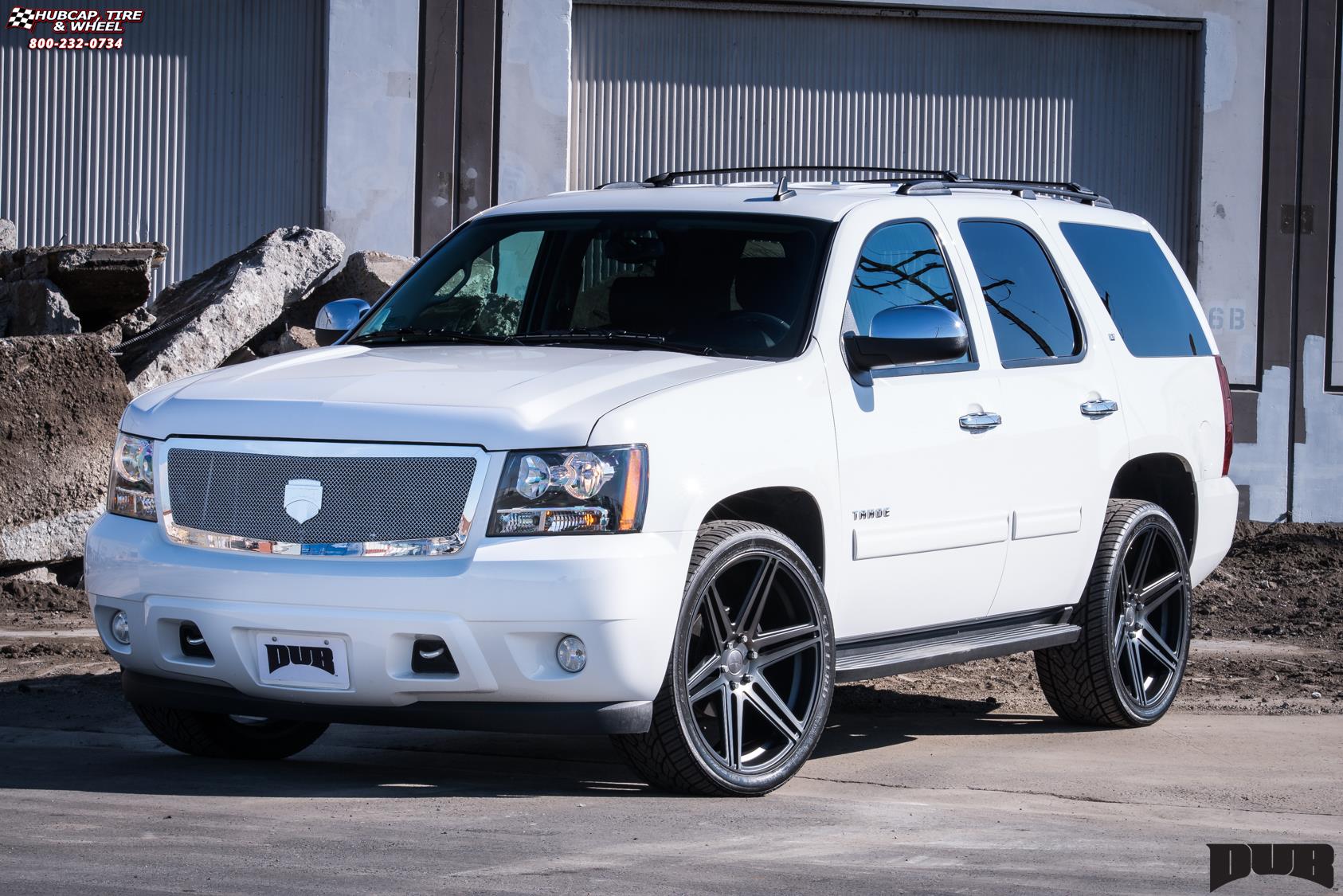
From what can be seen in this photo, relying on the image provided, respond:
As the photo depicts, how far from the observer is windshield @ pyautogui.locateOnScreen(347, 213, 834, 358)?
6.14 meters

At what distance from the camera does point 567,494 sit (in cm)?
512

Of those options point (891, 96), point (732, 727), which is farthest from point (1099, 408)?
point (891, 96)

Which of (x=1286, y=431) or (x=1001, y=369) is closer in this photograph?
(x=1001, y=369)

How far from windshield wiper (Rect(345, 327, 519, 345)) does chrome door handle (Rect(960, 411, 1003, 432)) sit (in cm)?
154

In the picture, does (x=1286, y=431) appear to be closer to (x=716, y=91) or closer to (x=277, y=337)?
(x=716, y=91)

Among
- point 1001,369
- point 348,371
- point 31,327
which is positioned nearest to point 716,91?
point 31,327

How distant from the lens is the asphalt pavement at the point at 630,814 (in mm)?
4582

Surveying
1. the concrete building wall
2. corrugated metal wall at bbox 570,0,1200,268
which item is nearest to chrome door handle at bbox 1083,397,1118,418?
the concrete building wall

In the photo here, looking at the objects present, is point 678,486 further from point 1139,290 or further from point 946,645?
point 1139,290

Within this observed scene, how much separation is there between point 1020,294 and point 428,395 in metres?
2.66

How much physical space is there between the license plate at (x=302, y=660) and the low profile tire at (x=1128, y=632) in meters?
3.20

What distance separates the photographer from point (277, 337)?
1255 centimetres

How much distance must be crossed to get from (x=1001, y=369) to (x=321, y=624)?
2.76 meters

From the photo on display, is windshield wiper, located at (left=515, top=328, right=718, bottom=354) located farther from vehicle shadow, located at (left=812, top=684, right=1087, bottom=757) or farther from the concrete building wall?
the concrete building wall
